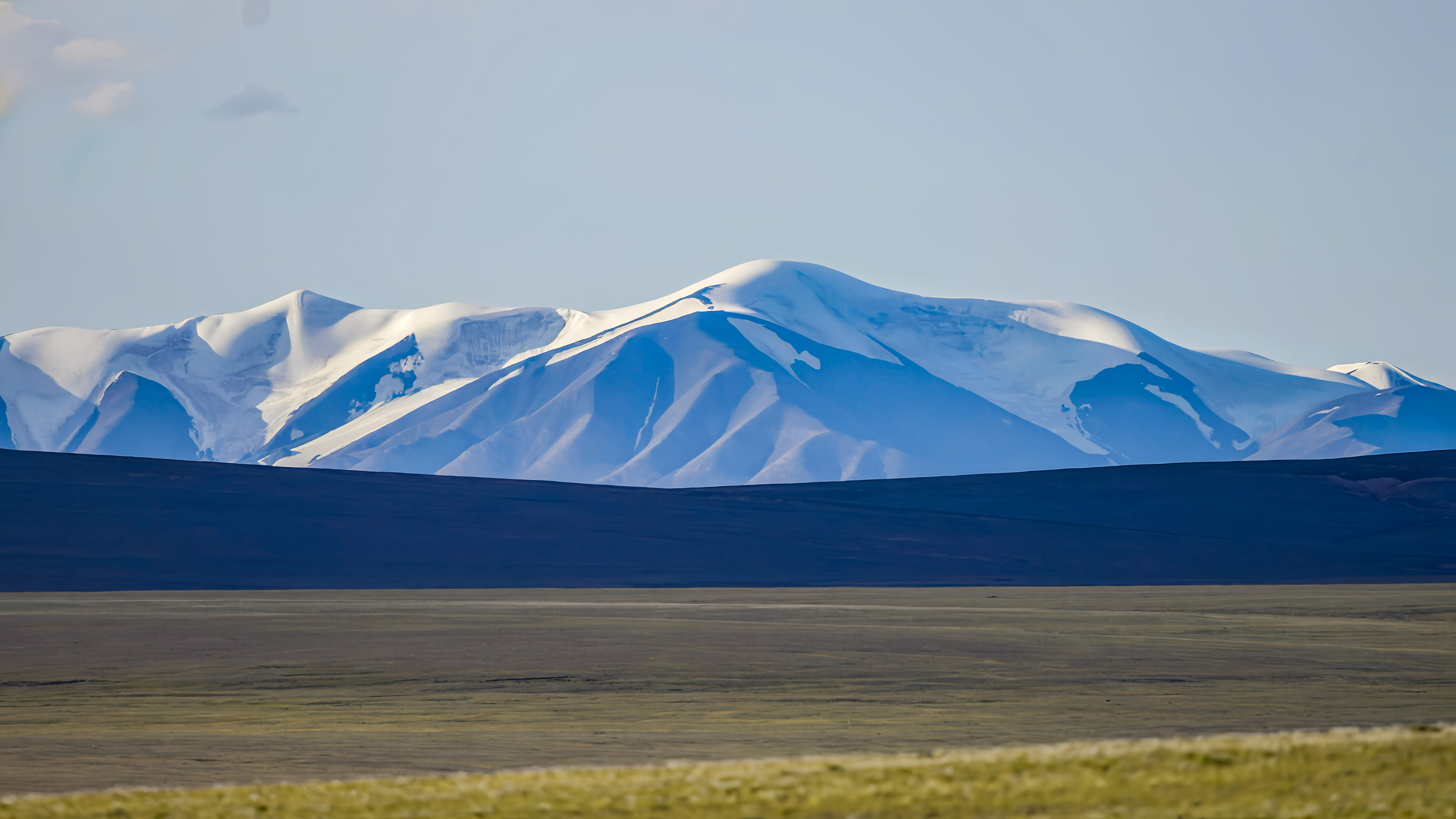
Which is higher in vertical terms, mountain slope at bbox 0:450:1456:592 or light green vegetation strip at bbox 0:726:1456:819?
light green vegetation strip at bbox 0:726:1456:819

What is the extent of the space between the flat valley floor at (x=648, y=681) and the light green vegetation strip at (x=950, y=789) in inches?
121

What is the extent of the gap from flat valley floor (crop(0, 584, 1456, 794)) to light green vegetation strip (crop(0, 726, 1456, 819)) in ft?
10.1

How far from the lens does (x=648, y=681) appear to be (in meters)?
18.6

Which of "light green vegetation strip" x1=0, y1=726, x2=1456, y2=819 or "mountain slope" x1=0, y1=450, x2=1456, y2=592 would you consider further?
"mountain slope" x1=0, y1=450, x2=1456, y2=592

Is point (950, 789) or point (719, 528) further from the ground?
point (950, 789)

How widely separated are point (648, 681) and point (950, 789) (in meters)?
12.3

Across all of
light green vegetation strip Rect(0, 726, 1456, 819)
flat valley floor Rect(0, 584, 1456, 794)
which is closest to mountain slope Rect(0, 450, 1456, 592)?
flat valley floor Rect(0, 584, 1456, 794)

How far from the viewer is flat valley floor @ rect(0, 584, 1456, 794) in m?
12.5

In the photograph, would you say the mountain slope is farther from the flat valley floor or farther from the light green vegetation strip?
the light green vegetation strip

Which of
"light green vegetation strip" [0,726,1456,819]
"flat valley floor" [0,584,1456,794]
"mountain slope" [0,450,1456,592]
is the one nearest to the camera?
"light green vegetation strip" [0,726,1456,819]

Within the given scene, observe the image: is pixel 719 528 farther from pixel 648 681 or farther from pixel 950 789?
pixel 950 789

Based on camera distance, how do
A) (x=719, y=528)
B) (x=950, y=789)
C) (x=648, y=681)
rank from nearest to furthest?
(x=950, y=789), (x=648, y=681), (x=719, y=528)

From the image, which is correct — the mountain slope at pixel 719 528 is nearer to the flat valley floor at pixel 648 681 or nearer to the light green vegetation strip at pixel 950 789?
the flat valley floor at pixel 648 681

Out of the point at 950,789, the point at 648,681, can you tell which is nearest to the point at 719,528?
the point at 648,681
